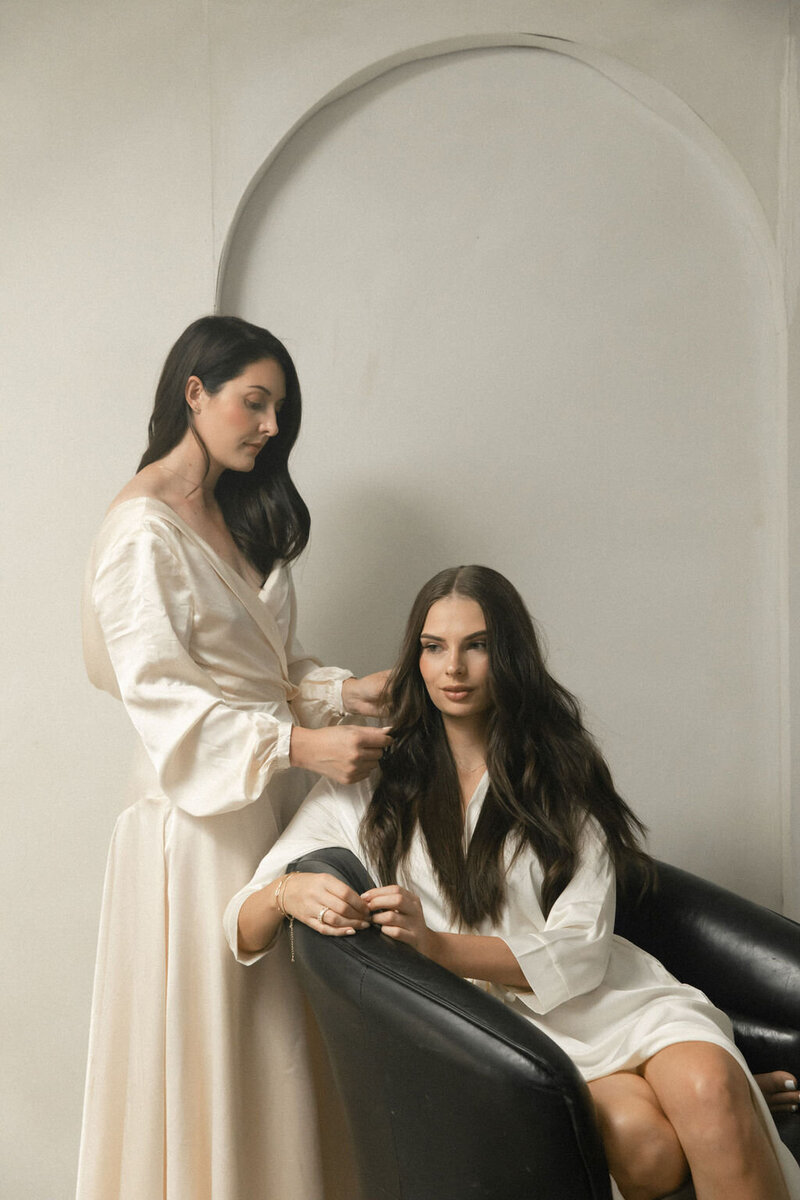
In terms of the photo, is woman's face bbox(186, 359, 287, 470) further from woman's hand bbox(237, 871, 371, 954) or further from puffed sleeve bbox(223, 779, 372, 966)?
woman's hand bbox(237, 871, 371, 954)

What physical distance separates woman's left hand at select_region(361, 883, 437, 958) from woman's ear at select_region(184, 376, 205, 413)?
1.05m

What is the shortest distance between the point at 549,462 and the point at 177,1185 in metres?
1.81

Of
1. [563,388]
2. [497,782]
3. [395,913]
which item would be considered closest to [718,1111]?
[395,913]

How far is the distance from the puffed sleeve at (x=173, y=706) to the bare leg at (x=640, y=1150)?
775mm

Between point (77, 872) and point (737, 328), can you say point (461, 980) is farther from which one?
point (737, 328)

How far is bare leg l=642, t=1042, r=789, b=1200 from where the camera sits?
1456mm

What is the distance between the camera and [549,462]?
2.70 meters

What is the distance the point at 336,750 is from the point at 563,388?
127 cm

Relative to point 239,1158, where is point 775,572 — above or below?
above

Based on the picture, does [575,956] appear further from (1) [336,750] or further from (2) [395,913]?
(1) [336,750]

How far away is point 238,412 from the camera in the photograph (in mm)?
2117

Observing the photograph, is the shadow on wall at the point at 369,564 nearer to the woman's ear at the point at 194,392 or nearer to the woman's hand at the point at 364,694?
the woman's hand at the point at 364,694

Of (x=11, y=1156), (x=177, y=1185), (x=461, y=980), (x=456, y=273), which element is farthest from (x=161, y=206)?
(x=11, y=1156)

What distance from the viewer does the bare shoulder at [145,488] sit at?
2.04 m
